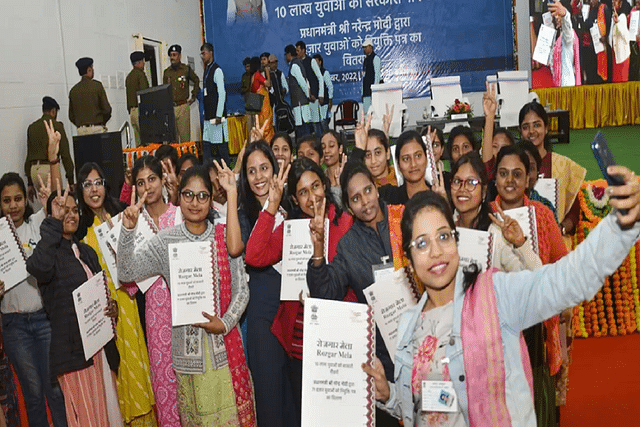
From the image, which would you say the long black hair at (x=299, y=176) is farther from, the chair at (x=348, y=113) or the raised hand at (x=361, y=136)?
the chair at (x=348, y=113)

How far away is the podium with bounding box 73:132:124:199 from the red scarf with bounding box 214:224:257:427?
11.8ft

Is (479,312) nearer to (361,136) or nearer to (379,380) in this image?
(379,380)

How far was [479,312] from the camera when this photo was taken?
1.76 metres

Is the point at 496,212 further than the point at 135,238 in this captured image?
No

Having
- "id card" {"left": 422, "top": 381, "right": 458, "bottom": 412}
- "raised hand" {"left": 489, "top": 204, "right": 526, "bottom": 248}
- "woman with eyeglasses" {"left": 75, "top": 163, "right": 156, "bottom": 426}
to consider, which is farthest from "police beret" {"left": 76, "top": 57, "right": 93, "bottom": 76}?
"id card" {"left": 422, "top": 381, "right": 458, "bottom": 412}

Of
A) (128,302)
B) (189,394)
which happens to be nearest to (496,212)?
(189,394)

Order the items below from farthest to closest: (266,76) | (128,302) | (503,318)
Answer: (266,76)
(128,302)
(503,318)

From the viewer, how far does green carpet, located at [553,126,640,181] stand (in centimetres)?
929

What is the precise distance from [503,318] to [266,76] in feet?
40.4

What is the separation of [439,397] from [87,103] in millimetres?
8681

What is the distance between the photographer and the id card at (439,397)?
1.80 meters

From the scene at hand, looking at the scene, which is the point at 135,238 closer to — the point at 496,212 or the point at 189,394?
the point at 189,394

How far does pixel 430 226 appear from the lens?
192 centimetres

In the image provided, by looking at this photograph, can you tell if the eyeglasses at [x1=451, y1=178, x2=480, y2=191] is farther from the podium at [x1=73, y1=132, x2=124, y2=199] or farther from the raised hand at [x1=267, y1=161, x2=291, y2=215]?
the podium at [x1=73, y1=132, x2=124, y2=199]
